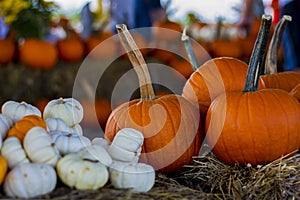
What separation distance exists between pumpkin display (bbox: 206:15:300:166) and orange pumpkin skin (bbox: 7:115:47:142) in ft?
1.89

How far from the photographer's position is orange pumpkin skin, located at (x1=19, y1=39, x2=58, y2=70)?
4.08 meters

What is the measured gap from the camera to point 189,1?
227 inches

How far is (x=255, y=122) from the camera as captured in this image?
158cm

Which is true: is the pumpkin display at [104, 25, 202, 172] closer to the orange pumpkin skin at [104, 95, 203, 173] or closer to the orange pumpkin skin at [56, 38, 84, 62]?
the orange pumpkin skin at [104, 95, 203, 173]

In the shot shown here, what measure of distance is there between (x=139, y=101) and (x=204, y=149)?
0.29 meters

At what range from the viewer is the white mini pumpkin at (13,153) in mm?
1240

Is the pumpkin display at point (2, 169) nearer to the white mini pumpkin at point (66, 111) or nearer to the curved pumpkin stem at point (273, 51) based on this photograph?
the white mini pumpkin at point (66, 111)

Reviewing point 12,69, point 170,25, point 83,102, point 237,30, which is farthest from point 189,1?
point 12,69

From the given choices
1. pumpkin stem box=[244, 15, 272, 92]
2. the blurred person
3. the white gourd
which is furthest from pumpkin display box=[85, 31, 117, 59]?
the white gourd

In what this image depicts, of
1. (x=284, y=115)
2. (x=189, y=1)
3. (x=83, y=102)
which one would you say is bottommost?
(x=83, y=102)

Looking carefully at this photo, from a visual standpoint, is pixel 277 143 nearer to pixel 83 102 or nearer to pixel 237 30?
pixel 83 102

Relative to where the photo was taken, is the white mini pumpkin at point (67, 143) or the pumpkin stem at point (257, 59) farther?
the pumpkin stem at point (257, 59)

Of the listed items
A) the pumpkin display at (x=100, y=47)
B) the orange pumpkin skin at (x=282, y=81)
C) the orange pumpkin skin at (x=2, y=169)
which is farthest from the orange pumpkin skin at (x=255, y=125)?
the pumpkin display at (x=100, y=47)

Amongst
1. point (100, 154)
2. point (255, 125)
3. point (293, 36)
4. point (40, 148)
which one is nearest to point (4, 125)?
point (40, 148)
